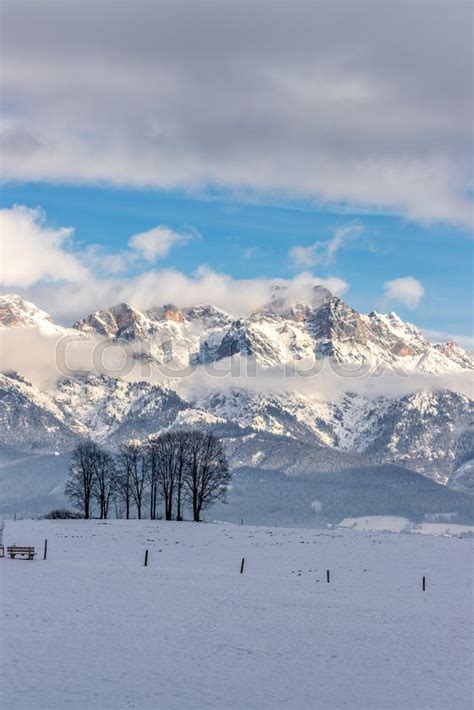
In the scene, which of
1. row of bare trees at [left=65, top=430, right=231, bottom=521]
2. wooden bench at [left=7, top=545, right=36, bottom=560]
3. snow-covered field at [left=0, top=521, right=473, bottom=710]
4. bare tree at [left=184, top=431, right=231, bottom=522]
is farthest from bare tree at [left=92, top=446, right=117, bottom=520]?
wooden bench at [left=7, top=545, right=36, bottom=560]

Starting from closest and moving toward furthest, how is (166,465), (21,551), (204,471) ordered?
(21,551) < (204,471) < (166,465)

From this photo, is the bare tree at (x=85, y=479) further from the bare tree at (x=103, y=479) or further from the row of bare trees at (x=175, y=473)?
the bare tree at (x=103, y=479)

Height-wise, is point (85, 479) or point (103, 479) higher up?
point (103, 479)

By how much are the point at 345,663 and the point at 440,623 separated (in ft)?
40.9

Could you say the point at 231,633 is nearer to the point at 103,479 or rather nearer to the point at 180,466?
the point at 180,466

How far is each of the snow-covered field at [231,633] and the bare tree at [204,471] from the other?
2067 inches

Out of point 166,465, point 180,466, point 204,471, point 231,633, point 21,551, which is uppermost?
point 166,465

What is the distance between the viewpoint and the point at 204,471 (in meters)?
136

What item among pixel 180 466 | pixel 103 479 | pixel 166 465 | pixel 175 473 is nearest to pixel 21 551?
pixel 180 466

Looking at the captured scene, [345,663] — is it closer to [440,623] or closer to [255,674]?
[255,674]

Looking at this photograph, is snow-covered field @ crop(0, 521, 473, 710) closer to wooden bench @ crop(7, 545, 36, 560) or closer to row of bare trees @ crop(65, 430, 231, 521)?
wooden bench @ crop(7, 545, 36, 560)

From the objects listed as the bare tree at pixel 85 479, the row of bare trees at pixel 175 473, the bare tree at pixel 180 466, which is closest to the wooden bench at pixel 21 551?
the row of bare trees at pixel 175 473

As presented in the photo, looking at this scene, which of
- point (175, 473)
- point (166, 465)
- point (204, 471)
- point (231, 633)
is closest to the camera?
point (231, 633)

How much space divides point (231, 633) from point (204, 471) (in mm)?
91484
